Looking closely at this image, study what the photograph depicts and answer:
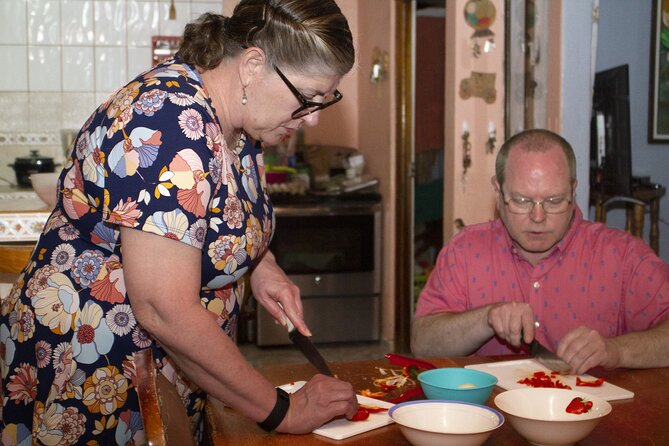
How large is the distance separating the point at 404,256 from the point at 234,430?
384 centimetres

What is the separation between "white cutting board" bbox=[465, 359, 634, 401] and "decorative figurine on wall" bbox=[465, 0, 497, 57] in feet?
7.67

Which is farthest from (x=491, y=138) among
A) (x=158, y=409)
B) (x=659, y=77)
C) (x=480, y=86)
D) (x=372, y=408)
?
(x=158, y=409)

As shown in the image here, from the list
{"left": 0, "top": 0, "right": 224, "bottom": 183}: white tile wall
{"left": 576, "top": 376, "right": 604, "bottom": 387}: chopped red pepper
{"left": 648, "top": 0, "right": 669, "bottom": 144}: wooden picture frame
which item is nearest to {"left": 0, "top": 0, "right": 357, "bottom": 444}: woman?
{"left": 576, "top": 376, "right": 604, "bottom": 387}: chopped red pepper

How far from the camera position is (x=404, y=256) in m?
5.26

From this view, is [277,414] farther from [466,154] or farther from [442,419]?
[466,154]

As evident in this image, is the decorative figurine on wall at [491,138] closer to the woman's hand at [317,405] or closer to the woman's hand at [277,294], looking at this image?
the woman's hand at [277,294]

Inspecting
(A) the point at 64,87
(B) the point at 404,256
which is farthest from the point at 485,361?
(A) the point at 64,87

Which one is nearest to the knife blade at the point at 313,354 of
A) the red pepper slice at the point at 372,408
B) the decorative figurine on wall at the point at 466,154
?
the red pepper slice at the point at 372,408

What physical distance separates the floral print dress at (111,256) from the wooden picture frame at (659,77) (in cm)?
285

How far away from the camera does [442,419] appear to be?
1410mm

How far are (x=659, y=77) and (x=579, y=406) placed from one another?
113 inches

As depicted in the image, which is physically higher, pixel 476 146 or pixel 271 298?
pixel 476 146

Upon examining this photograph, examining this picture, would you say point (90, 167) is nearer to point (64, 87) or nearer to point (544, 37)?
point (544, 37)

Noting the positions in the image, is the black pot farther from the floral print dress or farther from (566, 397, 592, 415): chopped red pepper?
(566, 397, 592, 415): chopped red pepper
